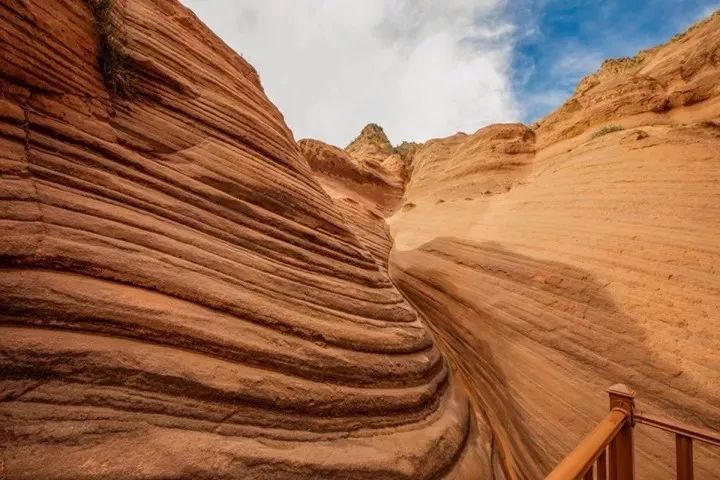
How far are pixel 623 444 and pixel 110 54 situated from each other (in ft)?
20.0

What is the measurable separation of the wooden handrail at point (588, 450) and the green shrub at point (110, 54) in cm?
513

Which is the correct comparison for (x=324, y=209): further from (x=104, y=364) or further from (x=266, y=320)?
(x=104, y=364)

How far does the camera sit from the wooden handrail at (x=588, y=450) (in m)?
1.65

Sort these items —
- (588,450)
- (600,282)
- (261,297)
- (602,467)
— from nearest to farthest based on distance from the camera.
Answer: (588,450), (602,467), (261,297), (600,282)

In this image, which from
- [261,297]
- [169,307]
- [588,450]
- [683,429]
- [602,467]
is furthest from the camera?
[261,297]

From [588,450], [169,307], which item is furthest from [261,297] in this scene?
[588,450]

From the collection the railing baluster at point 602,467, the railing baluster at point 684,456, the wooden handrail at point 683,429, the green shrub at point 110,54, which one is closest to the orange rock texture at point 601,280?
the railing baluster at point 684,456

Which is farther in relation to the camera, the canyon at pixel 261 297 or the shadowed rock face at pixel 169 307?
the canyon at pixel 261 297

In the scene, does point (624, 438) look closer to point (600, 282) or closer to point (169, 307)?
point (600, 282)

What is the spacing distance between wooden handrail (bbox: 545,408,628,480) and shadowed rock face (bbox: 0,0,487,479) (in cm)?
155

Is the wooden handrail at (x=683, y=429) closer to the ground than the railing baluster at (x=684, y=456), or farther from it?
farther from it

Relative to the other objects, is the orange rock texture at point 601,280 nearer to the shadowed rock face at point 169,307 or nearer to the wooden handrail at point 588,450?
the shadowed rock face at point 169,307

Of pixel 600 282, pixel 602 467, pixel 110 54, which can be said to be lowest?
pixel 602 467

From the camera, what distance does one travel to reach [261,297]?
3303 mm
